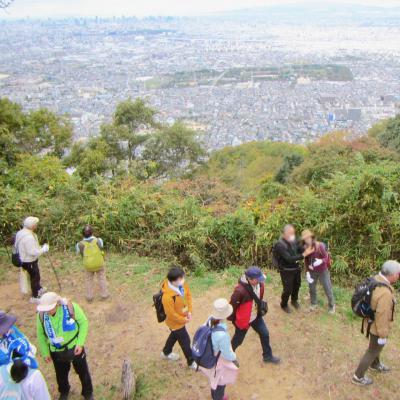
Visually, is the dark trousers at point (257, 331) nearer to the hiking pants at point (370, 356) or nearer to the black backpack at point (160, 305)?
the black backpack at point (160, 305)

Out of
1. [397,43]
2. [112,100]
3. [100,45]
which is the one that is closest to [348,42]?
[397,43]

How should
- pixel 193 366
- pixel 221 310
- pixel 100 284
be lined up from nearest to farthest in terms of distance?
1. pixel 221 310
2. pixel 193 366
3. pixel 100 284

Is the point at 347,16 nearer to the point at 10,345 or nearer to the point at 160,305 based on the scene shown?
the point at 160,305

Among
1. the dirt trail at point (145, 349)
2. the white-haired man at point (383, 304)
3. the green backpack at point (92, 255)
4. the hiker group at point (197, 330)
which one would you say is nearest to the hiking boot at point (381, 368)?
the hiker group at point (197, 330)

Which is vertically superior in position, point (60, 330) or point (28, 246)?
point (60, 330)

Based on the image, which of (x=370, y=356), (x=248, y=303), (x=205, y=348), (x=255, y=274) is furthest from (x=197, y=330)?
(x=370, y=356)

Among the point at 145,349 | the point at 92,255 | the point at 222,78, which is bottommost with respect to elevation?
the point at 222,78
